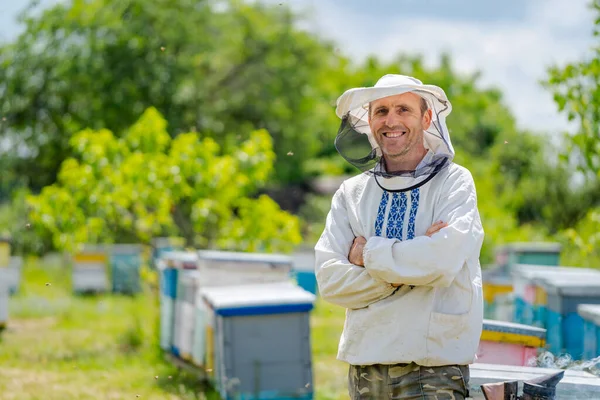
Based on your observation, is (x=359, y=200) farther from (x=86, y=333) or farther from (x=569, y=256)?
(x=569, y=256)

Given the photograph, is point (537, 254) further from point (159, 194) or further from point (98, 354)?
point (98, 354)

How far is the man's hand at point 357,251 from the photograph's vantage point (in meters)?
2.64

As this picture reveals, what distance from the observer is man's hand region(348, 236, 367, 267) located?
2.64 metres

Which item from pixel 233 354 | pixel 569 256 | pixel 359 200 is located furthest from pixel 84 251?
pixel 359 200

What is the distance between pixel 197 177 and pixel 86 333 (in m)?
2.72

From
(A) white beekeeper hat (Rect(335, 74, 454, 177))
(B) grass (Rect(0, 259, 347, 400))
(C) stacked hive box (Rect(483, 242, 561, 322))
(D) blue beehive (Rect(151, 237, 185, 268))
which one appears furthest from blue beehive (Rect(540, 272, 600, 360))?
(D) blue beehive (Rect(151, 237, 185, 268))

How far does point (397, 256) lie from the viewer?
2.49 meters

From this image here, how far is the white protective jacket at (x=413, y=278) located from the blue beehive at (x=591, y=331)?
155 cm

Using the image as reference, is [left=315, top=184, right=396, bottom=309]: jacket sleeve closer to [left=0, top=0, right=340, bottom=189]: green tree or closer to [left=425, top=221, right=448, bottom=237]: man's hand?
[left=425, top=221, right=448, bottom=237]: man's hand

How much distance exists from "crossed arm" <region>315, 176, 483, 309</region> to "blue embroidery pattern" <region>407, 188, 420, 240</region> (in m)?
0.07

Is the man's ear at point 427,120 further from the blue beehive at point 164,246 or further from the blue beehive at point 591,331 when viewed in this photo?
the blue beehive at point 164,246

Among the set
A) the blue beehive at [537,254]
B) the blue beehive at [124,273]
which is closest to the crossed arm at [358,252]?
the blue beehive at [537,254]

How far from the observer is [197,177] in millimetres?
8086

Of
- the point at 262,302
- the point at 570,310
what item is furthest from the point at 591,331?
the point at 262,302
